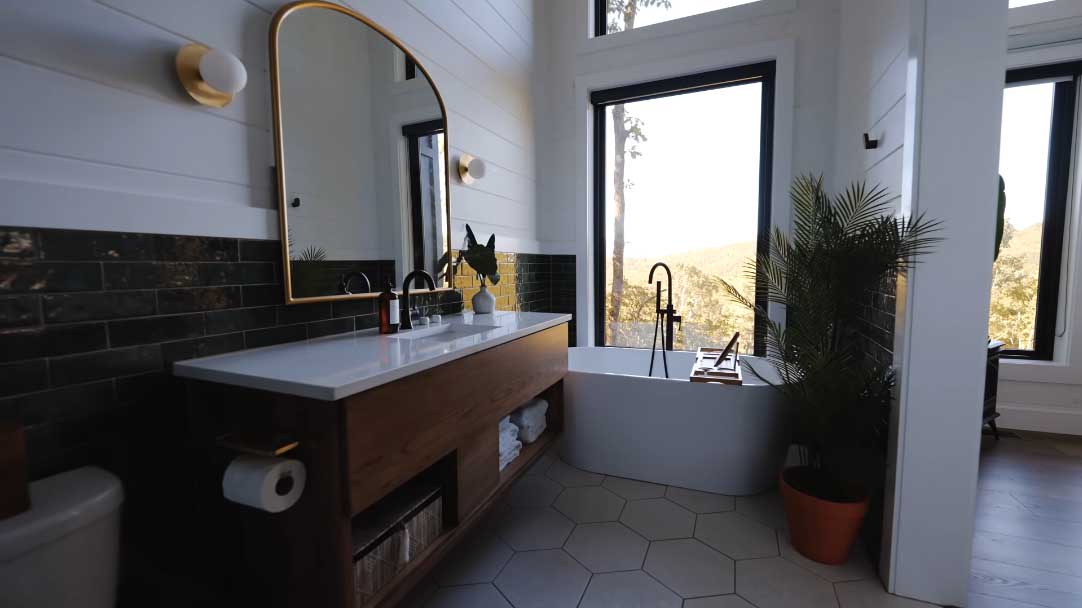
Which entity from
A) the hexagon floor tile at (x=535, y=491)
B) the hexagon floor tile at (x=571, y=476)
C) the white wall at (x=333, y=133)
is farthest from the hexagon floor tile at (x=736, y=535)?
the white wall at (x=333, y=133)

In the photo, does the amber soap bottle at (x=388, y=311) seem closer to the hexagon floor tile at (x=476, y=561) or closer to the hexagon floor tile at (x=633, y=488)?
the hexagon floor tile at (x=476, y=561)

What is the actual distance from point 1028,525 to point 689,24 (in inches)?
123

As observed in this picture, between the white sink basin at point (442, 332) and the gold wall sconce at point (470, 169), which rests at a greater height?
the gold wall sconce at point (470, 169)

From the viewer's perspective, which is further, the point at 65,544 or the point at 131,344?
the point at 131,344

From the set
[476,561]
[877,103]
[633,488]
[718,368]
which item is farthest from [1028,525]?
[476,561]

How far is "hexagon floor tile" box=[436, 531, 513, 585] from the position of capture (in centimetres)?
164

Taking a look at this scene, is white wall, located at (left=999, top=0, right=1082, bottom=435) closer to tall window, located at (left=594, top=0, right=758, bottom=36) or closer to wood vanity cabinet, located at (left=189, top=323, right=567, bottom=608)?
tall window, located at (left=594, top=0, right=758, bottom=36)

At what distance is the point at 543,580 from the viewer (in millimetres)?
1626

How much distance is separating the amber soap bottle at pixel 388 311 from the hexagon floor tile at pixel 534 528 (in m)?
0.99

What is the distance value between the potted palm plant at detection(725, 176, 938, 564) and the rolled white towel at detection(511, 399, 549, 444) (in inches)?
41.5

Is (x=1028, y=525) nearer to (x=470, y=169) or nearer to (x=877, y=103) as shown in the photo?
(x=877, y=103)

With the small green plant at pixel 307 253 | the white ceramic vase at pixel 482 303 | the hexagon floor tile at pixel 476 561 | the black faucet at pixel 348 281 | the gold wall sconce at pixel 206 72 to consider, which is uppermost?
the gold wall sconce at pixel 206 72

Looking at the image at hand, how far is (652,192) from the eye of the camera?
126 inches

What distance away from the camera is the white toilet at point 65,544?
78 cm
